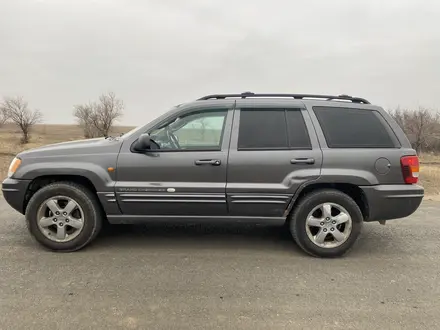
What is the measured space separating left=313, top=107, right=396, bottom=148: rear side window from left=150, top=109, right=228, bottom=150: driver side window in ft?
3.85

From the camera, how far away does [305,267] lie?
3395 millimetres

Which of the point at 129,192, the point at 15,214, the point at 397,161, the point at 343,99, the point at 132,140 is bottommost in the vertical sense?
the point at 15,214

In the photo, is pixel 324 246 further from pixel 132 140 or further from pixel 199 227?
pixel 132 140

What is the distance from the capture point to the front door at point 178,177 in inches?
142

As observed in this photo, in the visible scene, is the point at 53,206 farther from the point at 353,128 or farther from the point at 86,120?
the point at 86,120

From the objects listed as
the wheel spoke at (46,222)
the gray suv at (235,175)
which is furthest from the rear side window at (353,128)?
the wheel spoke at (46,222)

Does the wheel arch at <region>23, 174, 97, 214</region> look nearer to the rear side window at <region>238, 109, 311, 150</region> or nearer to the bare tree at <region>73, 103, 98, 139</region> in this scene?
the rear side window at <region>238, 109, 311, 150</region>

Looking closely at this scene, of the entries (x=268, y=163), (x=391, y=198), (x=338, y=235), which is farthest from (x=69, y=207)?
(x=391, y=198)

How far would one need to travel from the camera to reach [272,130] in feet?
12.2

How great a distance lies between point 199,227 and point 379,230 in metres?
2.60

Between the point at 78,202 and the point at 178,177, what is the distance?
3.87 ft

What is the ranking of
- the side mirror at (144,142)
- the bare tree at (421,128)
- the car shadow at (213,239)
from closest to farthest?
the side mirror at (144,142) < the car shadow at (213,239) < the bare tree at (421,128)

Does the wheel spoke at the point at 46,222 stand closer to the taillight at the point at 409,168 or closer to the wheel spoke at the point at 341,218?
the wheel spoke at the point at 341,218

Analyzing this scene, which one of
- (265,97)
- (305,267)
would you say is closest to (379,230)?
(305,267)
